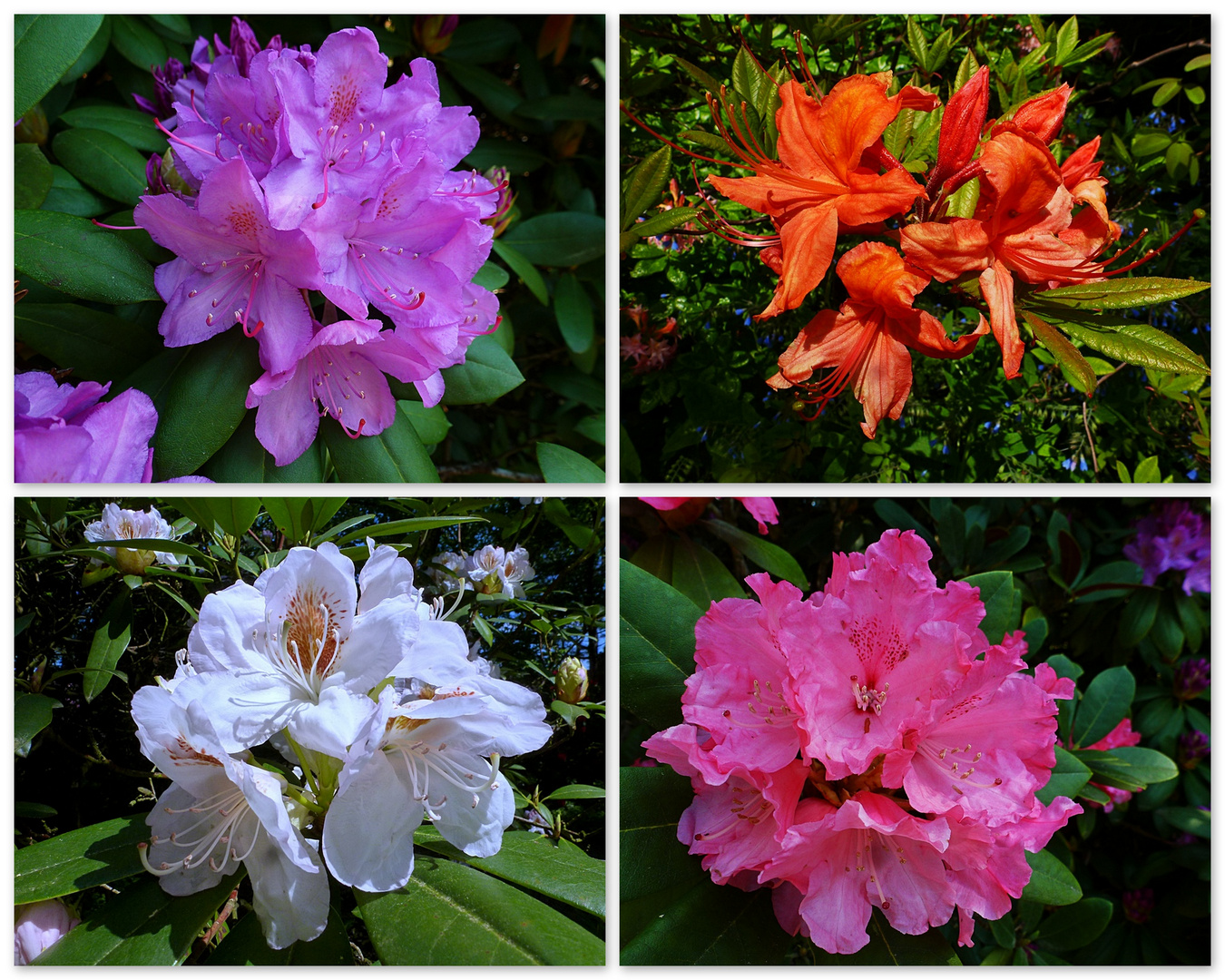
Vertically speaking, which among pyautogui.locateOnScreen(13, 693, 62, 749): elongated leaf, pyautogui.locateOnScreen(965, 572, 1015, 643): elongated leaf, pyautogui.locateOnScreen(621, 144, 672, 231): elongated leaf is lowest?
pyautogui.locateOnScreen(13, 693, 62, 749): elongated leaf

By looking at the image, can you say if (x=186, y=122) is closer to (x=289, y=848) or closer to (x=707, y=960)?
(x=289, y=848)

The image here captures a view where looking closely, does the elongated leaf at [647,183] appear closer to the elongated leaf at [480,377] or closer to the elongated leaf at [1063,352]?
the elongated leaf at [480,377]

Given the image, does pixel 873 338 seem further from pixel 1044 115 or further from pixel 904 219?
pixel 1044 115

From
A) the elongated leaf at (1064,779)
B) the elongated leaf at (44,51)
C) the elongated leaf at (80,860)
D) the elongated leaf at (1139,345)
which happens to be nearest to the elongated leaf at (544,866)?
the elongated leaf at (80,860)

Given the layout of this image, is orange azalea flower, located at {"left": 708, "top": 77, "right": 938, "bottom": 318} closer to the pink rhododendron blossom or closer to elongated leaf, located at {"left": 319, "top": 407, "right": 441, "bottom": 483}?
the pink rhododendron blossom

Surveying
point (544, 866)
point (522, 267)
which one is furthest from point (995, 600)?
point (522, 267)

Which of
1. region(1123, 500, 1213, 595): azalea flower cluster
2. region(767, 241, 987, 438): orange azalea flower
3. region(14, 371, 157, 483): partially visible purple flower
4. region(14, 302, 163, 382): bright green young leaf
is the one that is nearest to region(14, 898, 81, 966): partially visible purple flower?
region(14, 371, 157, 483): partially visible purple flower
